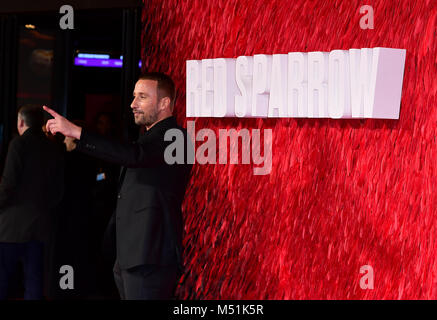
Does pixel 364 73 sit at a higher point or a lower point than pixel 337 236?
higher

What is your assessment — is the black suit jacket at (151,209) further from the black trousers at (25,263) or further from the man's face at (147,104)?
the black trousers at (25,263)

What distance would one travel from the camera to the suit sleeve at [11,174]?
4.27 m

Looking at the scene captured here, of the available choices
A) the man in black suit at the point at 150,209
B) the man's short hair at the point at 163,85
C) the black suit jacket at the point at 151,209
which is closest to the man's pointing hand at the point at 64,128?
the man in black suit at the point at 150,209

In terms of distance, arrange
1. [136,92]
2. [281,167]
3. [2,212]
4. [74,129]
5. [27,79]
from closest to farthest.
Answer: [74,129] → [136,92] → [281,167] → [2,212] → [27,79]

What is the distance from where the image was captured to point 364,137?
3.84 m

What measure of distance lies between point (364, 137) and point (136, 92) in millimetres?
1289

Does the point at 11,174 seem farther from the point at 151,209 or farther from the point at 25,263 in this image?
the point at 151,209

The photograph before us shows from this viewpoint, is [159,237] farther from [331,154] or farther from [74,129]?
[331,154]

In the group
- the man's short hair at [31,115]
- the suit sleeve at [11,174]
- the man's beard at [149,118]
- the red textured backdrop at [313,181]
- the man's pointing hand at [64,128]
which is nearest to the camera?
the man's pointing hand at [64,128]

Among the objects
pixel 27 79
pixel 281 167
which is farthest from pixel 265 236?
pixel 27 79

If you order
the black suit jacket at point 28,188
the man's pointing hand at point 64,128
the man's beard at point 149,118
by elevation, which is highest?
the man's beard at point 149,118

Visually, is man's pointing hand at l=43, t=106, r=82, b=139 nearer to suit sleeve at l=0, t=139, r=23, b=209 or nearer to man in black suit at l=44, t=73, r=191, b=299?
man in black suit at l=44, t=73, r=191, b=299

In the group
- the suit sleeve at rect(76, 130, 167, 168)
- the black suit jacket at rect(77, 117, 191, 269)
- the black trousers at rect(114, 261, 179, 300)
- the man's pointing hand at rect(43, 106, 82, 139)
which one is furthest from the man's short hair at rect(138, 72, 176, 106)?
the black trousers at rect(114, 261, 179, 300)

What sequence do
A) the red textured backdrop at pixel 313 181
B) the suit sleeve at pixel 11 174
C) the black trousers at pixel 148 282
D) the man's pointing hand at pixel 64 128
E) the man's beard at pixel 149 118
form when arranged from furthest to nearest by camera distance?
the suit sleeve at pixel 11 174 → the red textured backdrop at pixel 313 181 → the man's beard at pixel 149 118 → the black trousers at pixel 148 282 → the man's pointing hand at pixel 64 128
